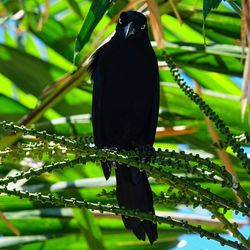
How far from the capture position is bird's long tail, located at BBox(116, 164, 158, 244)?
1.96 metres

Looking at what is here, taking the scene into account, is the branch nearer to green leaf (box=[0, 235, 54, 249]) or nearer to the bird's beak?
green leaf (box=[0, 235, 54, 249])

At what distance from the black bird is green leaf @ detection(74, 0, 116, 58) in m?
0.66

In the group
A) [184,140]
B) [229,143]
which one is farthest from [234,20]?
[229,143]

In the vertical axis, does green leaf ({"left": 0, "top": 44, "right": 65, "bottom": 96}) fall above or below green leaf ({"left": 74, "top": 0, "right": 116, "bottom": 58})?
above

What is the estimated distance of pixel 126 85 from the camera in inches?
103

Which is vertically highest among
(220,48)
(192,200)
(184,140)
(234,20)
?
(234,20)

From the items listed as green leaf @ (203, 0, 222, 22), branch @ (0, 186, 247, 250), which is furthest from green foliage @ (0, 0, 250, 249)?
branch @ (0, 186, 247, 250)

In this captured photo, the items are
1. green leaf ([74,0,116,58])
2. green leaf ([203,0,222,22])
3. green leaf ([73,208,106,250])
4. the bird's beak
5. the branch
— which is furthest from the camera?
the bird's beak

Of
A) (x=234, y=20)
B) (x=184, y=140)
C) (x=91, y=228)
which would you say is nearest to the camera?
(x=91, y=228)

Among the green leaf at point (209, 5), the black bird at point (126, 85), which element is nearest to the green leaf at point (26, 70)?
the black bird at point (126, 85)

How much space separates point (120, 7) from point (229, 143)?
164cm

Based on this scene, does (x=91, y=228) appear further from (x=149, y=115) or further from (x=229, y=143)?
(x=229, y=143)

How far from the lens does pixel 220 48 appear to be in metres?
2.36

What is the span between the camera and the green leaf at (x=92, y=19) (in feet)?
5.74
